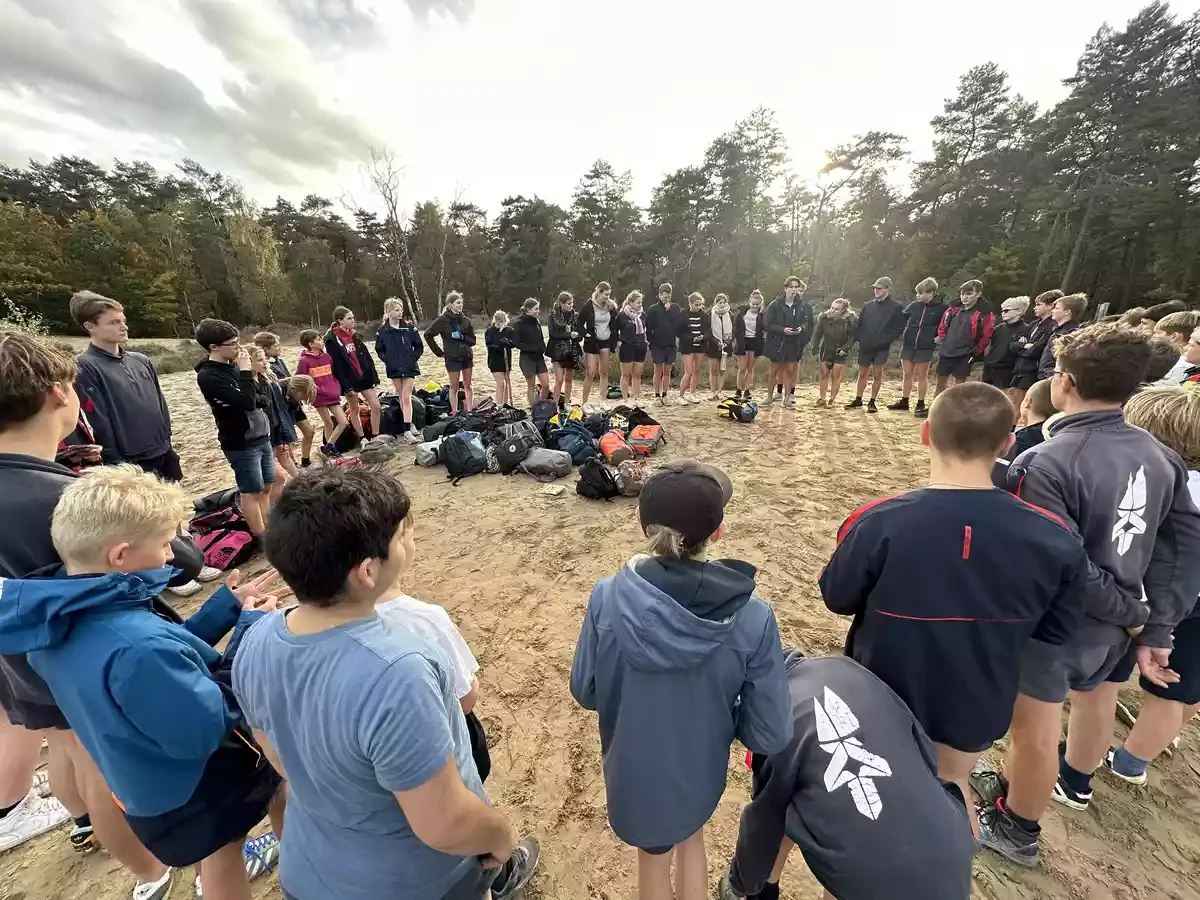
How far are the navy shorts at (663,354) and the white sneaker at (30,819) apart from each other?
8.16 m

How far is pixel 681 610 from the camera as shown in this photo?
1.25 metres

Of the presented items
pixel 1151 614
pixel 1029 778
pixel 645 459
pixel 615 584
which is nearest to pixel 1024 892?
pixel 1029 778

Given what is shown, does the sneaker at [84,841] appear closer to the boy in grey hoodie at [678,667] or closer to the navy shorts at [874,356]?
the boy in grey hoodie at [678,667]

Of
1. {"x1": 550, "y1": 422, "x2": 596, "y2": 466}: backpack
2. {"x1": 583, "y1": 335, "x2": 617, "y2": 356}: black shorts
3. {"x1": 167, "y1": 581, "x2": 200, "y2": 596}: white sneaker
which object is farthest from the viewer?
{"x1": 583, "y1": 335, "x2": 617, "y2": 356}: black shorts

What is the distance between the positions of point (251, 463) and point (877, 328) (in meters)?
8.79

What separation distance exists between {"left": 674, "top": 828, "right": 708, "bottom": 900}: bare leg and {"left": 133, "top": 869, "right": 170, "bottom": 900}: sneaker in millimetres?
2015

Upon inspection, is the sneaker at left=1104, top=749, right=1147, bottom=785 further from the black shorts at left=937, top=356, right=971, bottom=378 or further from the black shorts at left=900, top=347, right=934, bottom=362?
the black shorts at left=900, top=347, right=934, bottom=362

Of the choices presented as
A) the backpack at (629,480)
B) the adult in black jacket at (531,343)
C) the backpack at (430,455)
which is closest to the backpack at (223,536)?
the backpack at (430,455)

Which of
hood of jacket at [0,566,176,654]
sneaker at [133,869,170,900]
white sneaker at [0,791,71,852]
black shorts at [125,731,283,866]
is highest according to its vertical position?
hood of jacket at [0,566,176,654]

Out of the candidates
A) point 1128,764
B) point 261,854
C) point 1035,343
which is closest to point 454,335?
point 261,854

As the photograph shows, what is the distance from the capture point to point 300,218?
1324 inches

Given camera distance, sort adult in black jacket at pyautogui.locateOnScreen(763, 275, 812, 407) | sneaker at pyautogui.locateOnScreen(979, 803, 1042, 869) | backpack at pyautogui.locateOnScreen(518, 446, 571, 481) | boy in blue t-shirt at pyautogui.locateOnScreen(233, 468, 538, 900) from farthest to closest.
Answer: adult in black jacket at pyautogui.locateOnScreen(763, 275, 812, 407)
backpack at pyautogui.locateOnScreen(518, 446, 571, 481)
sneaker at pyautogui.locateOnScreen(979, 803, 1042, 869)
boy in blue t-shirt at pyautogui.locateOnScreen(233, 468, 538, 900)

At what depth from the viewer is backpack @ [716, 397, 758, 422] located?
7941mm

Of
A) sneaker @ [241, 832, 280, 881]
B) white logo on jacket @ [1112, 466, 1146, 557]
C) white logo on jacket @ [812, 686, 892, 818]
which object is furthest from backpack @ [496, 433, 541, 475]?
white logo on jacket @ [1112, 466, 1146, 557]
